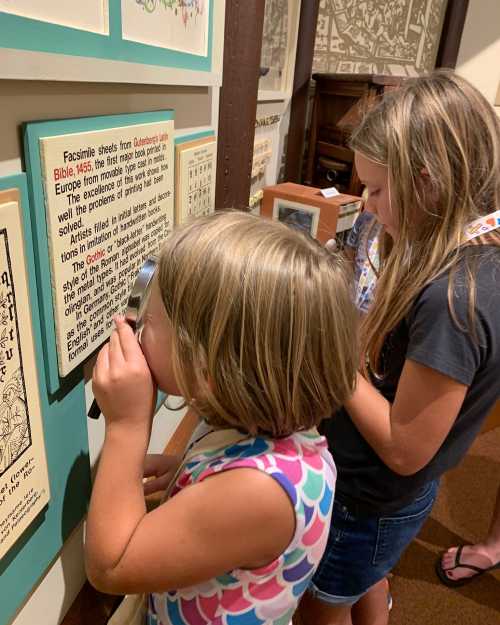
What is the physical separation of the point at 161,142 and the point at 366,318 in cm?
45

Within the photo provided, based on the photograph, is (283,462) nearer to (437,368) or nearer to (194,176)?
(437,368)

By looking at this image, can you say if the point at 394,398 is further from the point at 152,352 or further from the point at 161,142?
the point at 161,142

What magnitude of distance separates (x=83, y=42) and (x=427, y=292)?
0.54 meters

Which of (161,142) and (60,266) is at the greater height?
(161,142)

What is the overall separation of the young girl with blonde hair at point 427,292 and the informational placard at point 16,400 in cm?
45

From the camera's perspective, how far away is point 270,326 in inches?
19.8

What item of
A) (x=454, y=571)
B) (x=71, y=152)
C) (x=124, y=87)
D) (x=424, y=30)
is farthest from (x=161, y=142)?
(x=424, y=30)

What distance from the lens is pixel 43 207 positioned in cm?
56

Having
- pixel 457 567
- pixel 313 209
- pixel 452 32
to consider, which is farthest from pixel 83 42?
pixel 452 32

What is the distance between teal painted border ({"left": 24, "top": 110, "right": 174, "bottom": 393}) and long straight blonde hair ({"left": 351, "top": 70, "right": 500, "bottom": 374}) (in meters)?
0.40

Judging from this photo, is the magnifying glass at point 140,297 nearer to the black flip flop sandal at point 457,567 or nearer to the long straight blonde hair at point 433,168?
the long straight blonde hair at point 433,168

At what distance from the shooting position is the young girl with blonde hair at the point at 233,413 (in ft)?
1.66

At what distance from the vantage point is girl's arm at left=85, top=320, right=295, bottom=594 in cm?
50

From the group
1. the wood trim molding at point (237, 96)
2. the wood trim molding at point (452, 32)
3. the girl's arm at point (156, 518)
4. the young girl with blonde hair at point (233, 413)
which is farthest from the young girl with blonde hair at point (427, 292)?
the wood trim molding at point (452, 32)
